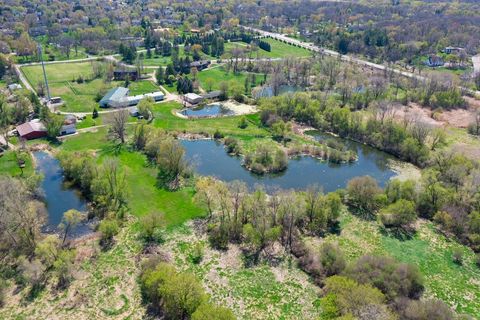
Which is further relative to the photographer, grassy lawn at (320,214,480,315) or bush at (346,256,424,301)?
grassy lawn at (320,214,480,315)

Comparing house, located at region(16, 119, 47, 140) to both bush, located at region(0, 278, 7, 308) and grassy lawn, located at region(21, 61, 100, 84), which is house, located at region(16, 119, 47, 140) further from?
bush, located at region(0, 278, 7, 308)

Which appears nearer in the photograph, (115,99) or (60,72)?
(115,99)

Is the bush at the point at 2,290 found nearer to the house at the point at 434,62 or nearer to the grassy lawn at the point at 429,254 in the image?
the grassy lawn at the point at 429,254

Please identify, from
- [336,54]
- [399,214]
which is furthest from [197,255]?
[336,54]

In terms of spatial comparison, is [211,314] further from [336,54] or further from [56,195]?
[336,54]

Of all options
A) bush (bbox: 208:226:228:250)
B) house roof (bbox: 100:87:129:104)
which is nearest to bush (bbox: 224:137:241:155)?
bush (bbox: 208:226:228:250)
